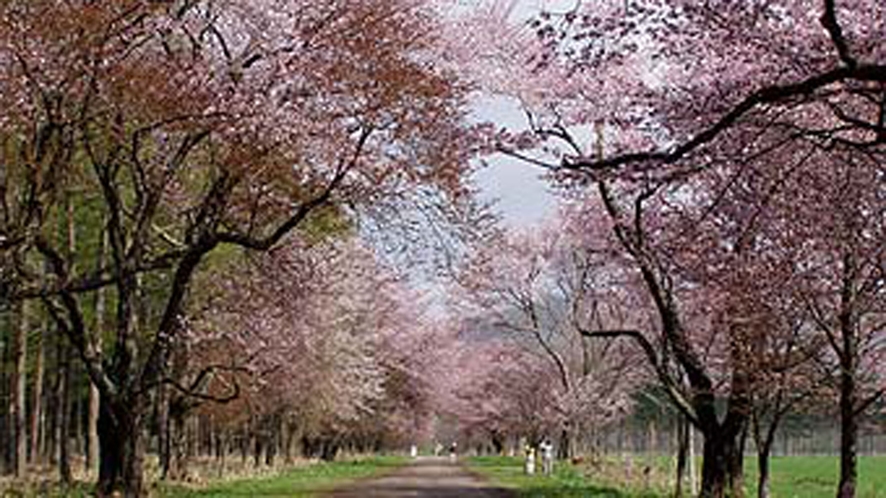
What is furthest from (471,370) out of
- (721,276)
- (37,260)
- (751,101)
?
(751,101)

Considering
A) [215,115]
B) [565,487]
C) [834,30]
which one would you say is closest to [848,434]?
[834,30]

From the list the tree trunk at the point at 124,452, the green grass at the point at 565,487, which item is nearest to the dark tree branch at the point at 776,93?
the tree trunk at the point at 124,452

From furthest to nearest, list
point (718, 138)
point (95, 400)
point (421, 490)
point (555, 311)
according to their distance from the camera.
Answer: point (555, 311) < point (95, 400) < point (421, 490) < point (718, 138)

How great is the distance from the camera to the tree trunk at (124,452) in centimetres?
1967

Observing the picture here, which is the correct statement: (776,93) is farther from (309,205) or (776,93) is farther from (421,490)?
(421,490)

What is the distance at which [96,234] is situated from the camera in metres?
33.4

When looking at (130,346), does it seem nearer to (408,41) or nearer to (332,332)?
(408,41)

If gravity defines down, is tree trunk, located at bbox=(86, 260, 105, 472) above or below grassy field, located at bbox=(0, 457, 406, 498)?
above

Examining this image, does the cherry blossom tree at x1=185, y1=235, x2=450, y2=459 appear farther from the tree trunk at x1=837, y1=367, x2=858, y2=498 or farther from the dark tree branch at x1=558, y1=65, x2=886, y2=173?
the dark tree branch at x1=558, y1=65, x2=886, y2=173

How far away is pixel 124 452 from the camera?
19922mm

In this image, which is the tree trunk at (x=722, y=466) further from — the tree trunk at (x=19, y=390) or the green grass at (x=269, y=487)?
the tree trunk at (x=19, y=390)

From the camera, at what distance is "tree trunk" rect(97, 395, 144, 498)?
1967 cm

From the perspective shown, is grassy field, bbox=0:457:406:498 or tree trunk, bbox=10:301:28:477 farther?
tree trunk, bbox=10:301:28:477

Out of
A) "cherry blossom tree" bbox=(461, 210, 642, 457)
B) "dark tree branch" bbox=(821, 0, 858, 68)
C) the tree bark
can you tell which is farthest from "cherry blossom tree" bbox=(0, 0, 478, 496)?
"cherry blossom tree" bbox=(461, 210, 642, 457)
